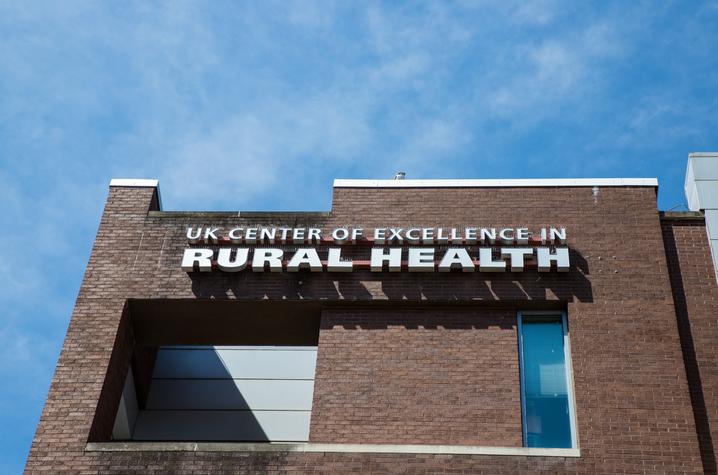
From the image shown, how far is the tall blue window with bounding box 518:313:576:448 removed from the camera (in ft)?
62.8

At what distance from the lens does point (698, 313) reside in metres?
20.5

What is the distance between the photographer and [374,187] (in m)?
22.8

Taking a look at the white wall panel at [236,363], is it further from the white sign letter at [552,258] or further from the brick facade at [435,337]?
the white sign letter at [552,258]

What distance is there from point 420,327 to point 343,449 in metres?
3.24

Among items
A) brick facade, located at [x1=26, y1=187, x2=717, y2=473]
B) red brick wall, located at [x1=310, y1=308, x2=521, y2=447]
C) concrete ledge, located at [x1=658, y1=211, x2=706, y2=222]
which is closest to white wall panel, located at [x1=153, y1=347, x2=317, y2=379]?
brick facade, located at [x1=26, y1=187, x2=717, y2=473]

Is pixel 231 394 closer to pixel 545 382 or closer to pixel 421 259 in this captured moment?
pixel 421 259

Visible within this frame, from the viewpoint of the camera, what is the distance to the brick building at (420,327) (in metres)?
18.7

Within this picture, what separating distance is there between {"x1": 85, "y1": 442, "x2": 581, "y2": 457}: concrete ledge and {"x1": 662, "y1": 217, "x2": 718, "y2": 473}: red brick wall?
8.80ft

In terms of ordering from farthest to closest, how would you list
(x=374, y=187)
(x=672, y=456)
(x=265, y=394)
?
(x=265, y=394) → (x=374, y=187) → (x=672, y=456)

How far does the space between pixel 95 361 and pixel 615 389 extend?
33.7ft

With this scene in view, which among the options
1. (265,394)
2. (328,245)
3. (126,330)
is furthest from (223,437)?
(328,245)

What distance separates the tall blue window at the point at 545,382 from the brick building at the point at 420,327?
4 cm

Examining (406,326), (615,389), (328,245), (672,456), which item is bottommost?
(672,456)

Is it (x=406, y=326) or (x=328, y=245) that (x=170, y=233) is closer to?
(x=328, y=245)
